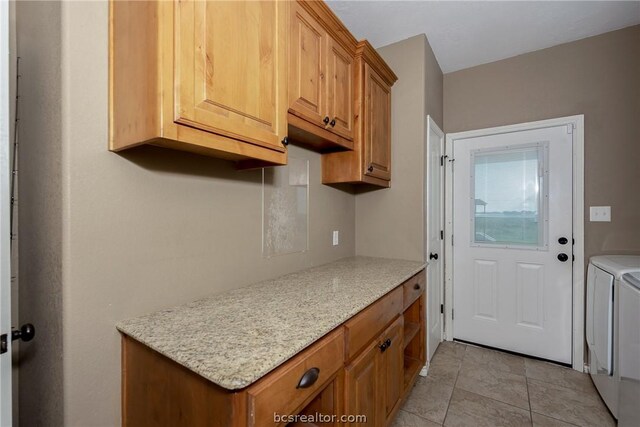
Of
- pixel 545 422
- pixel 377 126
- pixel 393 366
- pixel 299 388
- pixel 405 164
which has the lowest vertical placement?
pixel 545 422

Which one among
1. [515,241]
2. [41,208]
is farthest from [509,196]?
[41,208]

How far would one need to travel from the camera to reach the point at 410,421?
1.74 meters

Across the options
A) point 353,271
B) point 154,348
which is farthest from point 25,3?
point 353,271

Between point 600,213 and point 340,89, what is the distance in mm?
2169

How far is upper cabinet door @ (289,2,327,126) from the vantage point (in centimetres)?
136

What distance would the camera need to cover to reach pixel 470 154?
2689mm

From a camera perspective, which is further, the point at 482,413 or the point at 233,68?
the point at 482,413

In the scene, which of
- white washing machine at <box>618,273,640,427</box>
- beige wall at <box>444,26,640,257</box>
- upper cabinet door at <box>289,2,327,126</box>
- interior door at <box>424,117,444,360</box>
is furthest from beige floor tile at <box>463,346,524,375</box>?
upper cabinet door at <box>289,2,327,126</box>

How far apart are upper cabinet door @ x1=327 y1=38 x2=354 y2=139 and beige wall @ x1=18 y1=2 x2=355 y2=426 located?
2.89 feet

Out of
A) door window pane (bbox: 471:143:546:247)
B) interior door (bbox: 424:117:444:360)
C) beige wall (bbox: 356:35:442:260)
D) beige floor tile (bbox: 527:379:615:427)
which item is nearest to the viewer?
beige floor tile (bbox: 527:379:615:427)

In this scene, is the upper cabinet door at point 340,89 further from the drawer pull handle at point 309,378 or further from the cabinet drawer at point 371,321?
the drawer pull handle at point 309,378

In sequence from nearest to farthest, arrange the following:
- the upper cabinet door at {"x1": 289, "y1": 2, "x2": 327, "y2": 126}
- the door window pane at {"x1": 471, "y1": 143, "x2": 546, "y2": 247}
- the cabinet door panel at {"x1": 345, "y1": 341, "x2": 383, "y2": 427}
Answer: the cabinet door panel at {"x1": 345, "y1": 341, "x2": 383, "y2": 427} → the upper cabinet door at {"x1": 289, "y1": 2, "x2": 327, "y2": 126} → the door window pane at {"x1": 471, "y1": 143, "x2": 546, "y2": 247}

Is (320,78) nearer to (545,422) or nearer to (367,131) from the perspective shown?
(367,131)

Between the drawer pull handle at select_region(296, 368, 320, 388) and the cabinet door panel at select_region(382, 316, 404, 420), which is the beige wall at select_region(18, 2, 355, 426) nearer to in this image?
the drawer pull handle at select_region(296, 368, 320, 388)
